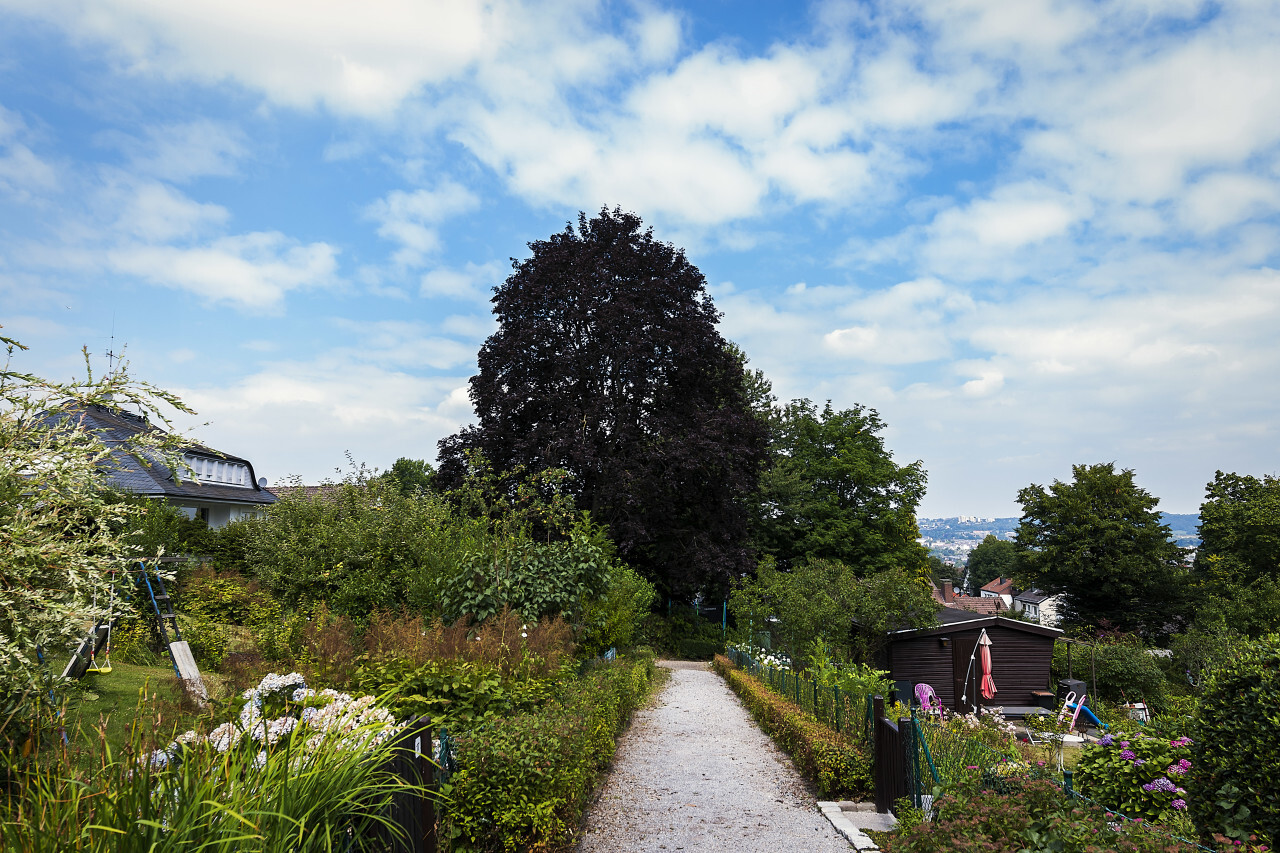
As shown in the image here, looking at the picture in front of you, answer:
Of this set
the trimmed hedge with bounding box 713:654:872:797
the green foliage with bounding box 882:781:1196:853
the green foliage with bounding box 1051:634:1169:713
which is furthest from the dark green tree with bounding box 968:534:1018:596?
the green foliage with bounding box 882:781:1196:853

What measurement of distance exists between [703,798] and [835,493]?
96.9 feet

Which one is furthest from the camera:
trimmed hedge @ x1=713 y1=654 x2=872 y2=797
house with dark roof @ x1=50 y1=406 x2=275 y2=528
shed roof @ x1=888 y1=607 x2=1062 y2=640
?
house with dark roof @ x1=50 y1=406 x2=275 y2=528

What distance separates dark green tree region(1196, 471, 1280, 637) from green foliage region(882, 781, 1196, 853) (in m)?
33.1

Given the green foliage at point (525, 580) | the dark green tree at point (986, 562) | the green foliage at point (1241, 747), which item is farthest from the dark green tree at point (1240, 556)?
the dark green tree at point (986, 562)

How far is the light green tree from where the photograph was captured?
3609 millimetres

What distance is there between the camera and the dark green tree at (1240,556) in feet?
99.2

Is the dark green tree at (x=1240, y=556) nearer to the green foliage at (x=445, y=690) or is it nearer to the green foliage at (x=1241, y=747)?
the green foliage at (x=1241, y=747)

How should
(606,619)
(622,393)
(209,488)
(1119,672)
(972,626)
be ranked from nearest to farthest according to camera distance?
(606,619)
(972,626)
(622,393)
(1119,672)
(209,488)

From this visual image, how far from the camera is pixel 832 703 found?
823cm

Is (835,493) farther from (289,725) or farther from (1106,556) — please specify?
(289,725)

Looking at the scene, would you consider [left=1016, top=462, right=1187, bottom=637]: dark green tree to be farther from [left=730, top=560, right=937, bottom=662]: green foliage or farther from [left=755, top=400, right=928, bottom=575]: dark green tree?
[left=730, top=560, right=937, bottom=662]: green foliage

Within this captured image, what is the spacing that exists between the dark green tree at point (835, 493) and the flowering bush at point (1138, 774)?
27427 millimetres

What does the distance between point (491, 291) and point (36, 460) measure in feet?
69.4

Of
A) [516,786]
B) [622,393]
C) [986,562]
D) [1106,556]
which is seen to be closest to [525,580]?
[516,786]
